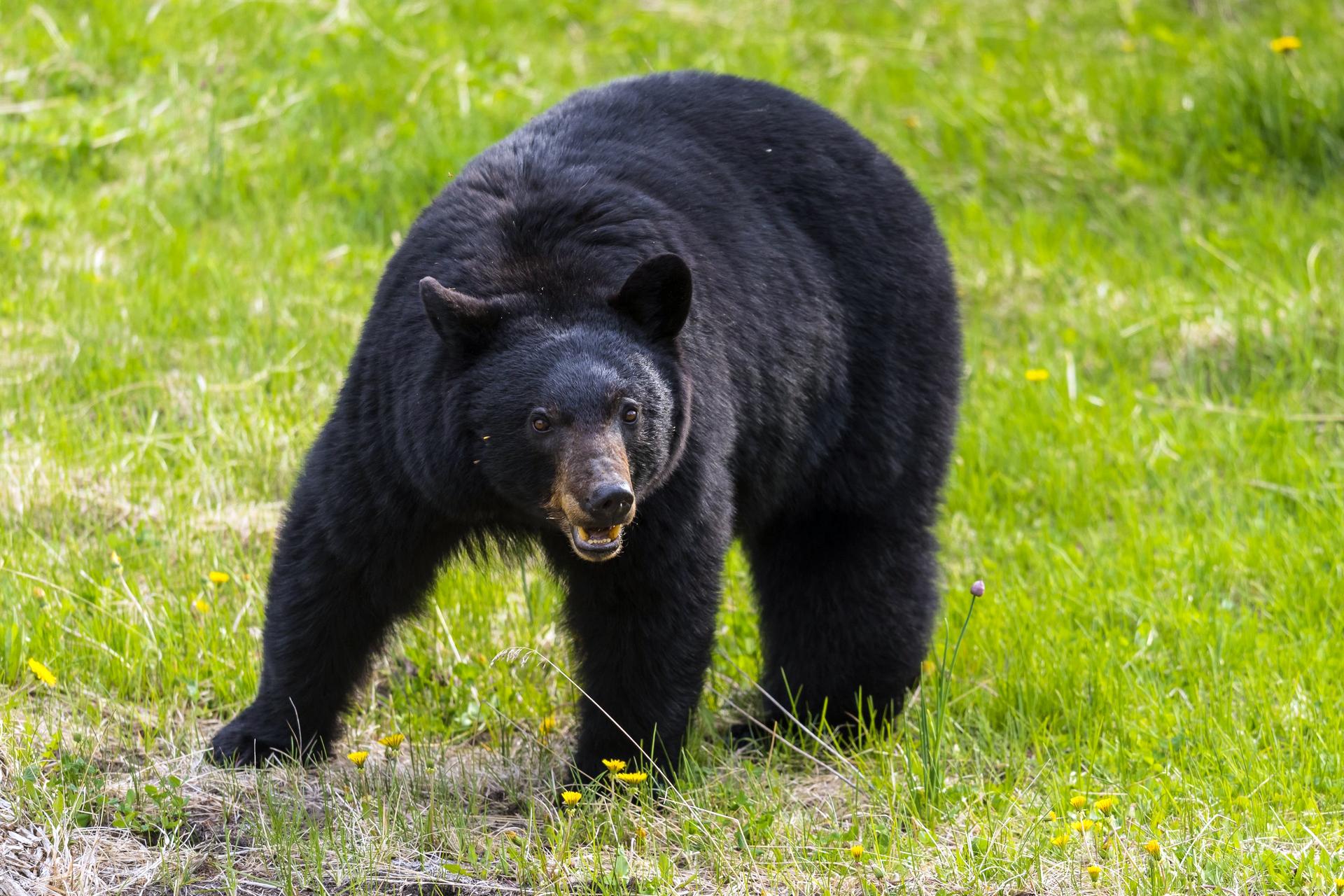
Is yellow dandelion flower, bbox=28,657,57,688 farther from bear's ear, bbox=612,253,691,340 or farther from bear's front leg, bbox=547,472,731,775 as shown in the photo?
bear's ear, bbox=612,253,691,340

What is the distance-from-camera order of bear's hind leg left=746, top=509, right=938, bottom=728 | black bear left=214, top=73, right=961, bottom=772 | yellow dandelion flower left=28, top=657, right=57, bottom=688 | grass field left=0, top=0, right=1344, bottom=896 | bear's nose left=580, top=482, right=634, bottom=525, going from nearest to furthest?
bear's nose left=580, top=482, right=634, bottom=525 → black bear left=214, top=73, right=961, bottom=772 → grass field left=0, top=0, right=1344, bottom=896 → yellow dandelion flower left=28, top=657, right=57, bottom=688 → bear's hind leg left=746, top=509, right=938, bottom=728

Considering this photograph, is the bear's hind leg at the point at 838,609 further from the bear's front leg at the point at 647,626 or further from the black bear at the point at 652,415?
the bear's front leg at the point at 647,626

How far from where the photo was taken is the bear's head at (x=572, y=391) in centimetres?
350

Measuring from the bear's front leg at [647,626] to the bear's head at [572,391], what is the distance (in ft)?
0.69

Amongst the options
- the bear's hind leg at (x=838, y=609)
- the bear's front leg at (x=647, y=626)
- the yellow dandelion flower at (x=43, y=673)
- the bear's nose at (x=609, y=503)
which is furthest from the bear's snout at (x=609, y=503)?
the yellow dandelion flower at (x=43, y=673)

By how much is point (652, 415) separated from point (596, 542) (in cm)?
35

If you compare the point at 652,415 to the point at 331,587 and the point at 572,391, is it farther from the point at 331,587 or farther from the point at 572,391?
the point at 331,587

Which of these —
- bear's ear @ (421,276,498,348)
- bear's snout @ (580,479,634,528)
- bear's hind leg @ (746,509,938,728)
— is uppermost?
bear's ear @ (421,276,498,348)

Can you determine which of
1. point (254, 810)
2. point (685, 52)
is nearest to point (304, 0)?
point (685, 52)

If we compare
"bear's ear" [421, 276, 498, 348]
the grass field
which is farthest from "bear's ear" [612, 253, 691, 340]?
the grass field

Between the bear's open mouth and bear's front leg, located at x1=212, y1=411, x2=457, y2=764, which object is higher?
the bear's open mouth

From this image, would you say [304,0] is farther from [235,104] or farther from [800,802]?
[800,802]

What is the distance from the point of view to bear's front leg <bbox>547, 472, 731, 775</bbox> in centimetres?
388

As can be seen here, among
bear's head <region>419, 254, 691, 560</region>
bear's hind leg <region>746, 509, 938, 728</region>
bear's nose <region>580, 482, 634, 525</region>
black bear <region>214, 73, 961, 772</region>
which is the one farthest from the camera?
bear's hind leg <region>746, 509, 938, 728</region>
